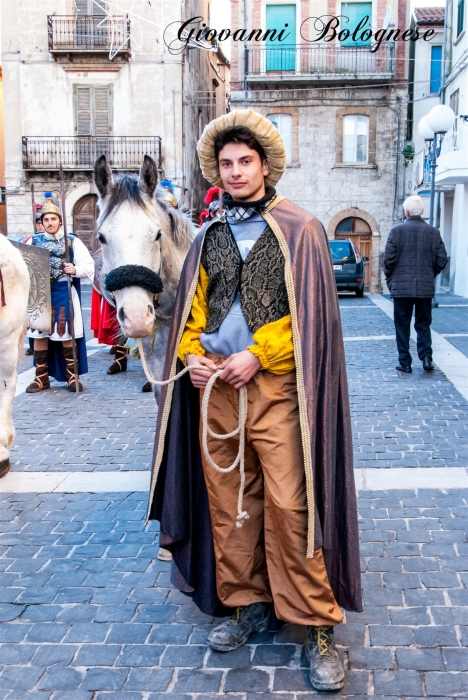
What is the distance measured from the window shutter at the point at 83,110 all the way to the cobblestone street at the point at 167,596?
77.5 ft

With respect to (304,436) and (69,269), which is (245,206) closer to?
(304,436)

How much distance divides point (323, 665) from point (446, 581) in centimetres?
107

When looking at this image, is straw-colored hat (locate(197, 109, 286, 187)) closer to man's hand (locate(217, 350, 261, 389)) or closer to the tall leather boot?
man's hand (locate(217, 350, 261, 389))

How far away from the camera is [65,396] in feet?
28.5

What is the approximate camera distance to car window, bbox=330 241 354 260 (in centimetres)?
2227

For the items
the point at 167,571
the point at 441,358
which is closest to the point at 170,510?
the point at 167,571

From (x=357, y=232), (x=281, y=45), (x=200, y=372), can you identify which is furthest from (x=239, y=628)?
(x=281, y=45)

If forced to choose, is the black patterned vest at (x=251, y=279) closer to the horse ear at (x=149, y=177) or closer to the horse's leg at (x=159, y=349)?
the horse ear at (x=149, y=177)

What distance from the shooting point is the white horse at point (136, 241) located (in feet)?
10.4

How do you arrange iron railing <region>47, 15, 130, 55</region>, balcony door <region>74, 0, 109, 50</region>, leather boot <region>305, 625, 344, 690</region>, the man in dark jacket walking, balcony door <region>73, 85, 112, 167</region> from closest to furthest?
leather boot <region>305, 625, 344, 690</region> → the man in dark jacket walking → iron railing <region>47, 15, 130, 55</region> → balcony door <region>74, 0, 109, 50</region> → balcony door <region>73, 85, 112, 167</region>

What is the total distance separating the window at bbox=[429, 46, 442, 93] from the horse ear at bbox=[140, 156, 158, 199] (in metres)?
28.1

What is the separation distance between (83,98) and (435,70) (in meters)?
13.2

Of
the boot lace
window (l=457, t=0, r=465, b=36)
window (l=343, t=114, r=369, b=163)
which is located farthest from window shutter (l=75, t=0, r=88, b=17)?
the boot lace

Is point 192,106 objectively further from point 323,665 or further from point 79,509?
point 323,665
